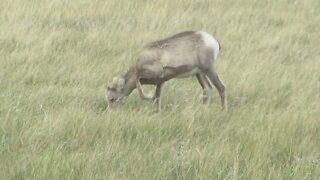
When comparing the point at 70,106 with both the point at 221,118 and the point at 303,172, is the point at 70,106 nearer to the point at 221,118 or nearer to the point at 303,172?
the point at 221,118

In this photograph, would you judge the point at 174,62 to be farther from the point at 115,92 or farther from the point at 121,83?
the point at 115,92

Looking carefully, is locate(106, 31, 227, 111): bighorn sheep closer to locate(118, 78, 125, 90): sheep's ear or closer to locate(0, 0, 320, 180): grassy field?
locate(118, 78, 125, 90): sheep's ear

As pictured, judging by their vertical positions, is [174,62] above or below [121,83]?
above

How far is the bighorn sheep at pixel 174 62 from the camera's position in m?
7.38

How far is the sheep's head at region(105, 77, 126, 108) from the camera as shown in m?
7.08

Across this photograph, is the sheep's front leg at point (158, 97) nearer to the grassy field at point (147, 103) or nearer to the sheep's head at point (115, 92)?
the grassy field at point (147, 103)

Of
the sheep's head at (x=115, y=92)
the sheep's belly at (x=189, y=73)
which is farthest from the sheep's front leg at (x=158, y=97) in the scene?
the sheep's head at (x=115, y=92)

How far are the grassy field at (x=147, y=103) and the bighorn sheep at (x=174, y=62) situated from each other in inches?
10.5

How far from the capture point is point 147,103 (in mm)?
7270

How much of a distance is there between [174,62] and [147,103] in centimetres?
64

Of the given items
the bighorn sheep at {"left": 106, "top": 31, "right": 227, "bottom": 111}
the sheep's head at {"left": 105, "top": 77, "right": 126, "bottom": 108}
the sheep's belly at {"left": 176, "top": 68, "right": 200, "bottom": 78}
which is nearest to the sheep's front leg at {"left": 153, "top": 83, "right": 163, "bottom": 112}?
the bighorn sheep at {"left": 106, "top": 31, "right": 227, "bottom": 111}

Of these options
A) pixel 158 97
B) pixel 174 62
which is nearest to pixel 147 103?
pixel 158 97

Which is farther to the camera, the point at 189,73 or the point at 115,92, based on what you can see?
the point at 189,73

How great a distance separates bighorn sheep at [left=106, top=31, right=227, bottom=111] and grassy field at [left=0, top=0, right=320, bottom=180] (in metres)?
0.27
